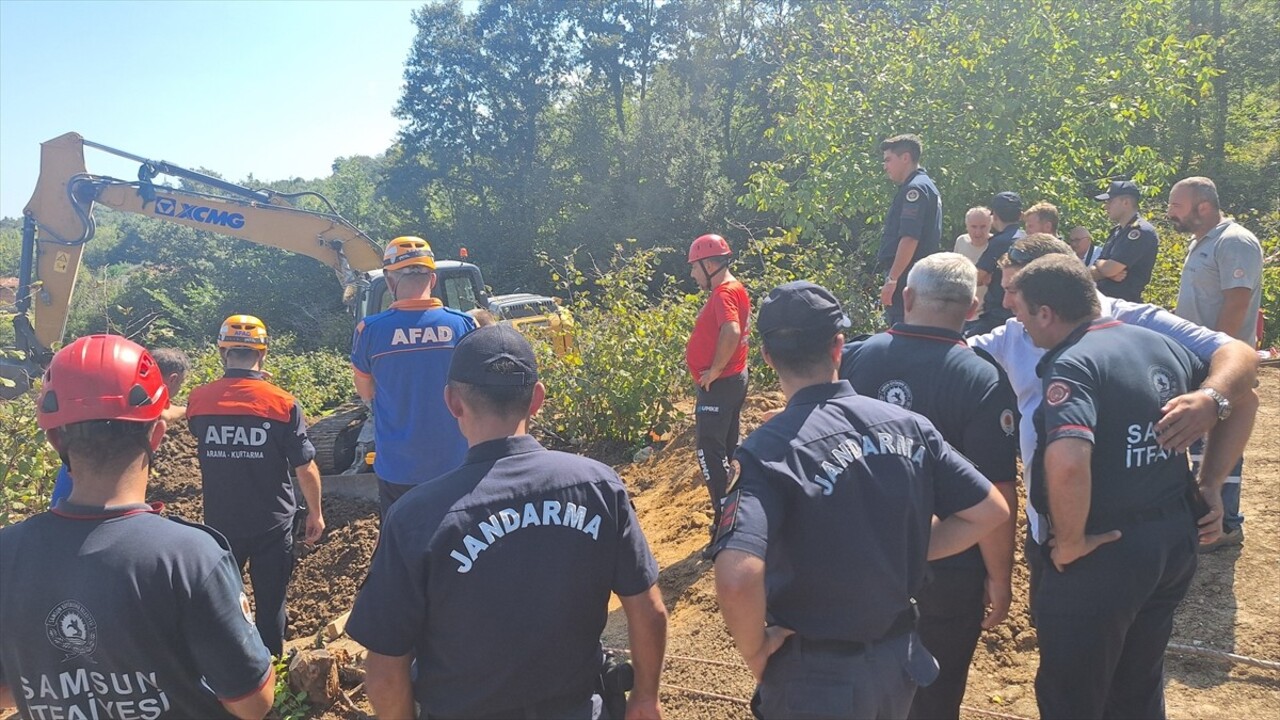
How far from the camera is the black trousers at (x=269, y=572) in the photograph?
172 inches

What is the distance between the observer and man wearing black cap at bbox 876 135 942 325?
18.5 ft

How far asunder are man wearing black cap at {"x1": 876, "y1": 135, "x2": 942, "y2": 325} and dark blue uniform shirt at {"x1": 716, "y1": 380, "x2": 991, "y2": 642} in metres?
3.51

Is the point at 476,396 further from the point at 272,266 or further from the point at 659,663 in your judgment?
the point at 272,266

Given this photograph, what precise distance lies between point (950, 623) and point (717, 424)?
2678 mm

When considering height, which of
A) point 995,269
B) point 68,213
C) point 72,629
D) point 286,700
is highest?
point 68,213

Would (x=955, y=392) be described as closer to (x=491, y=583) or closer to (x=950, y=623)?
(x=950, y=623)

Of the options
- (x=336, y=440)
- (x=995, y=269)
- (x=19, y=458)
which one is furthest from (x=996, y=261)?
(x=19, y=458)

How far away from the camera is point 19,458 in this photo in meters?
5.54

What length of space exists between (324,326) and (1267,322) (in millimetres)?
21867

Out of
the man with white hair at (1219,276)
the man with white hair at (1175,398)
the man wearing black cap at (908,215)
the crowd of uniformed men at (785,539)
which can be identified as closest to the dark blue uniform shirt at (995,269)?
the man wearing black cap at (908,215)

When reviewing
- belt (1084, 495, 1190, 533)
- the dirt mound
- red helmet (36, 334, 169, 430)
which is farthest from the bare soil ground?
red helmet (36, 334, 169, 430)

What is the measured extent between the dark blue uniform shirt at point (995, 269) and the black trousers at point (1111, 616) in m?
3.50

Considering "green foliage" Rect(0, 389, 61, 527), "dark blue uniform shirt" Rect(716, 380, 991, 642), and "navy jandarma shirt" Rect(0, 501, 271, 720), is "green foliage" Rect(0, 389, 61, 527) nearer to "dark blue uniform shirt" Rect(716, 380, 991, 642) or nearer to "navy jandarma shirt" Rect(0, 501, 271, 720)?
"navy jandarma shirt" Rect(0, 501, 271, 720)

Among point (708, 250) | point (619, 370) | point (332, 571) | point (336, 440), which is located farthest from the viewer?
point (336, 440)
